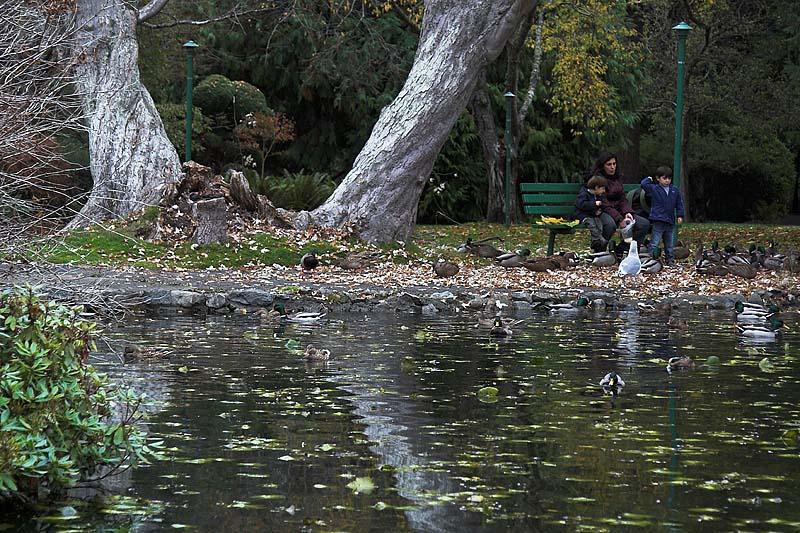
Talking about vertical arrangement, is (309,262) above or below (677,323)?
above

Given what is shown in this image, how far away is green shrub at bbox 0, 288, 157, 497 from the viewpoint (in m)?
5.66

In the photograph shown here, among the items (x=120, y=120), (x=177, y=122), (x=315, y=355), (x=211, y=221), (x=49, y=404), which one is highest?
(x=177, y=122)

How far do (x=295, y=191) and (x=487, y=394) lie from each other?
17.1m

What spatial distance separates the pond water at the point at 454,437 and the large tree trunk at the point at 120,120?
891 centimetres

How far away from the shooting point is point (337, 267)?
1839 centimetres

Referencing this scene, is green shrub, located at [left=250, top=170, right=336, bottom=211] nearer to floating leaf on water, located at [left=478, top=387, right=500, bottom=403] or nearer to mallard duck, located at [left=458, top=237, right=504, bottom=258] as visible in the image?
mallard duck, located at [left=458, top=237, right=504, bottom=258]

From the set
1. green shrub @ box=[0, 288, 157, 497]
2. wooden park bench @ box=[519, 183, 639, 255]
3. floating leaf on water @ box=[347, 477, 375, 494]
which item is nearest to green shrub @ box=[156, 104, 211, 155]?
wooden park bench @ box=[519, 183, 639, 255]

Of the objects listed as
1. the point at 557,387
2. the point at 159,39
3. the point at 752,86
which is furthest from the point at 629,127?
the point at 557,387

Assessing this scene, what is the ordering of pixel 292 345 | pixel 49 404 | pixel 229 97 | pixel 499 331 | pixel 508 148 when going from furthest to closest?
pixel 229 97 → pixel 508 148 → pixel 499 331 → pixel 292 345 → pixel 49 404

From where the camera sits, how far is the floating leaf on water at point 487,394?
8945 mm

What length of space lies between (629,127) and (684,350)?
26.8 m

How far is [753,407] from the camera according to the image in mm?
8750

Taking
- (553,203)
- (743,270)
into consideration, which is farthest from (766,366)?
(553,203)

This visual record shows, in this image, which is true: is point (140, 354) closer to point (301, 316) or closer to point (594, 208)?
point (301, 316)
